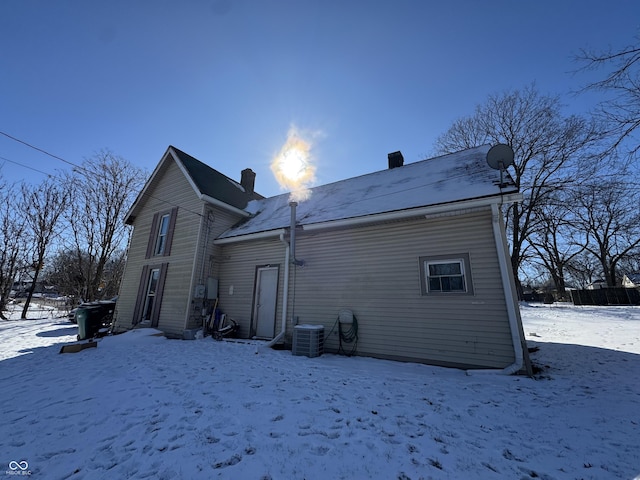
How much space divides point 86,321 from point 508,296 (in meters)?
13.4

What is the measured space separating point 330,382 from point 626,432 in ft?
12.3

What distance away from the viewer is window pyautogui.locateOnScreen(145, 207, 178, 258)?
36.4 ft

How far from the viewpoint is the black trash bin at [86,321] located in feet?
32.0

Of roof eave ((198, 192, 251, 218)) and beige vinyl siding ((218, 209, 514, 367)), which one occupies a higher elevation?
roof eave ((198, 192, 251, 218))

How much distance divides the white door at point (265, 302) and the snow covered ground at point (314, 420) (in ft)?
8.90

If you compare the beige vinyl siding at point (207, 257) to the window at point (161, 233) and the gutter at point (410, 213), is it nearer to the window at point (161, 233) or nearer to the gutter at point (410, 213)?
the window at point (161, 233)

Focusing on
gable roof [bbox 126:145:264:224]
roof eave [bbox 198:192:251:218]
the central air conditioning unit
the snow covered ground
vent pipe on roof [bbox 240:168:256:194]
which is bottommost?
the snow covered ground

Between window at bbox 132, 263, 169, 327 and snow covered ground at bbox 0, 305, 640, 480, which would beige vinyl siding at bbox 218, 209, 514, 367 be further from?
window at bbox 132, 263, 169, 327

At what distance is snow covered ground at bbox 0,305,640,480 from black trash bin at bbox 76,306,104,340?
4028 millimetres

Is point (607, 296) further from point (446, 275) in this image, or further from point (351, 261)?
point (351, 261)

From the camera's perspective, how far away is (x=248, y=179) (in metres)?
14.8

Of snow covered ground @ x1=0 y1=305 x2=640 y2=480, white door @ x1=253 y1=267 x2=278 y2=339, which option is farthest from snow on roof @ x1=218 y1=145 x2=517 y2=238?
snow covered ground @ x1=0 y1=305 x2=640 y2=480

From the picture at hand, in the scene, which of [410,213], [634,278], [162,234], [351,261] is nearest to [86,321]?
[162,234]

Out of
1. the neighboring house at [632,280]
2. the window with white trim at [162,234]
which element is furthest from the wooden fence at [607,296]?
the window with white trim at [162,234]
